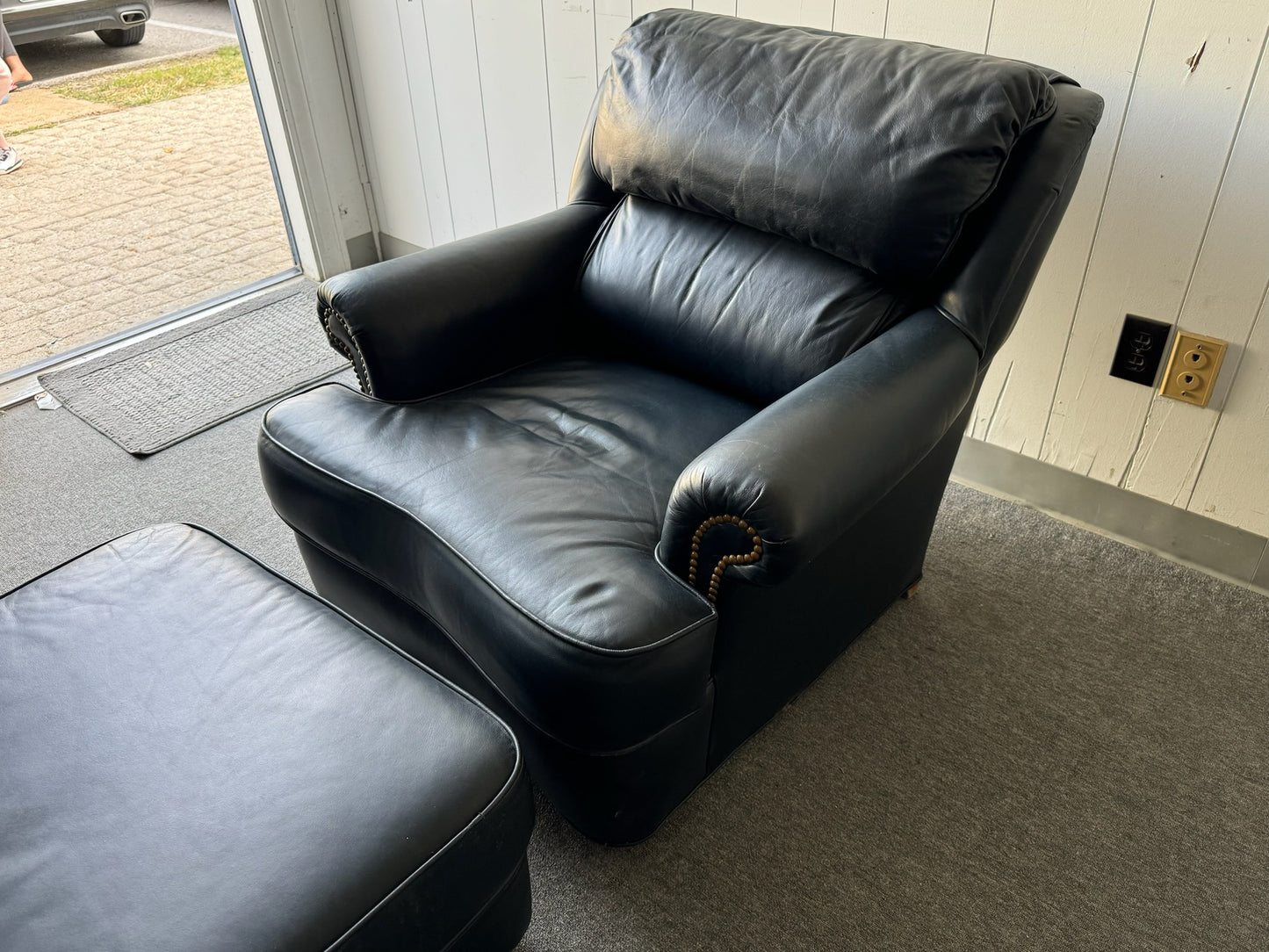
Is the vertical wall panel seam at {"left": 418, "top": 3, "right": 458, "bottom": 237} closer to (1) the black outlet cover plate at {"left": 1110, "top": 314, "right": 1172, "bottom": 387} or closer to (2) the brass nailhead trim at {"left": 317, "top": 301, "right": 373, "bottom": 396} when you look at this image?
(2) the brass nailhead trim at {"left": 317, "top": 301, "right": 373, "bottom": 396}

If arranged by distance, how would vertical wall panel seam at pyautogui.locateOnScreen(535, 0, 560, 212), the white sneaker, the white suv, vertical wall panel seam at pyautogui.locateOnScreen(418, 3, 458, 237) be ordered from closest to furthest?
vertical wall panel seam at pyautogui.locateOnScreen(535, 0, 560, 212)
vertical wall panel seam at pyautogui.locateOnScreen(418, 3, 458, 237)
the white suv
the white sneaker

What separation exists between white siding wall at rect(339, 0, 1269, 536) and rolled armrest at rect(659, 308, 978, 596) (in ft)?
1.91

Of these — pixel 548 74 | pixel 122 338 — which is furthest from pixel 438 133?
pixel 122 338

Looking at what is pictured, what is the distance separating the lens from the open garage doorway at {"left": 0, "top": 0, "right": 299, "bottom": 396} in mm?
2750

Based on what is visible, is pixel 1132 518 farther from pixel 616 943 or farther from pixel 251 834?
pixel 251 834

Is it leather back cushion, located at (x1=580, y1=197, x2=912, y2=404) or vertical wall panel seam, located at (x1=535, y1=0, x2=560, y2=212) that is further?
vertical wall panel seam, located at (x1=535, y1=0, x2=560, y2=212)

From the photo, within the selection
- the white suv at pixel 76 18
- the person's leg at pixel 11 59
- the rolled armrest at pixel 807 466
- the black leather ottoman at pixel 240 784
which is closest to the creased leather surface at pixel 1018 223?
the rolled armrest at pixel 807 466

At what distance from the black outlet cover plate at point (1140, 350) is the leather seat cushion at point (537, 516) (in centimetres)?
71

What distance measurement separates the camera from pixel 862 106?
1.32 metres

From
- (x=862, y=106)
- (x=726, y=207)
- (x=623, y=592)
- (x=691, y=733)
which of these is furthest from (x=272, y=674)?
(x=862, y=106)

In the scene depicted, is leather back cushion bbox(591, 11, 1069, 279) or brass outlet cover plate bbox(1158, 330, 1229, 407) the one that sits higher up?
leather back cushion bbox(591, 11, 1069, 279)

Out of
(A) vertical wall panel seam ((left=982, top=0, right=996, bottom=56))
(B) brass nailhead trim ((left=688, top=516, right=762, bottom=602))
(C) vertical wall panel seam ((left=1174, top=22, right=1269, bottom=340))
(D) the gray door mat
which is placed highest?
(A) vertical wall panel seam ((left=982, top=0, right=996, bottom=56))

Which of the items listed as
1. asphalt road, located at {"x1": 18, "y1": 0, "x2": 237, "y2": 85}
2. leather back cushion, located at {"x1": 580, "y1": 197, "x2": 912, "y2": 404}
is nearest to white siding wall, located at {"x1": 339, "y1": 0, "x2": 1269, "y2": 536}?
leather back cushion, located at {"x1": 580, "y1": 197, "x2": 912, "y2": 404}

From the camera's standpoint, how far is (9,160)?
137 inches
